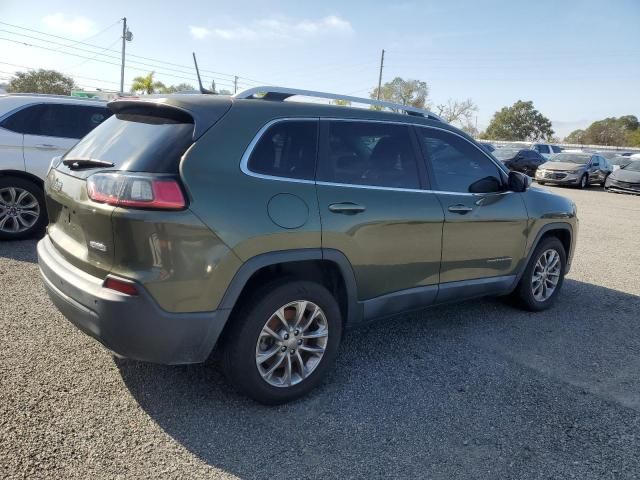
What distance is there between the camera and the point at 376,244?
3301 millimetres

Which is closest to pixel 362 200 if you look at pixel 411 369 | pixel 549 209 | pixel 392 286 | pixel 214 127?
pixel 392 286

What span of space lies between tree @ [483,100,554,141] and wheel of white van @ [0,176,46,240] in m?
83.8

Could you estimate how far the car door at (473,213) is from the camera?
383 centimetres

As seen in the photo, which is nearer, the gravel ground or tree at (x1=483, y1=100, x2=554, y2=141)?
the gravel ground

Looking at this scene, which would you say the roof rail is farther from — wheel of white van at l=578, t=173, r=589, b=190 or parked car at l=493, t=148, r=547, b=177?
parked car at l=493, t=148, r=547, b=177

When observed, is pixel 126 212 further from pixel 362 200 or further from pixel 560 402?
pixel 560 402

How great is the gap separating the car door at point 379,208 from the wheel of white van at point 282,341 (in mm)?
335

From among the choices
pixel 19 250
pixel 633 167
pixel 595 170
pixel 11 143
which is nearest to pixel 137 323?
pixel 19 250

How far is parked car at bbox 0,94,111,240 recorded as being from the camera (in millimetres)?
6207

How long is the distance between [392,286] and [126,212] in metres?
1.86

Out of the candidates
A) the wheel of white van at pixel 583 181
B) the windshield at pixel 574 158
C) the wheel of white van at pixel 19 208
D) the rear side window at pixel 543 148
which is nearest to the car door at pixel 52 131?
the wheel of white van at pixel 19 208

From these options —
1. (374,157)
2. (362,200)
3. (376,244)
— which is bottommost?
(376,244)

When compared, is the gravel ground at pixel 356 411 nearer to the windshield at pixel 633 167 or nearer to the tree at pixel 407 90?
the windshield at pixel 633 167

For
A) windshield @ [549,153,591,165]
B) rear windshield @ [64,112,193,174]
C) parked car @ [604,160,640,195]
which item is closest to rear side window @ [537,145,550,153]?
windshield @ [549,153,591,165]
